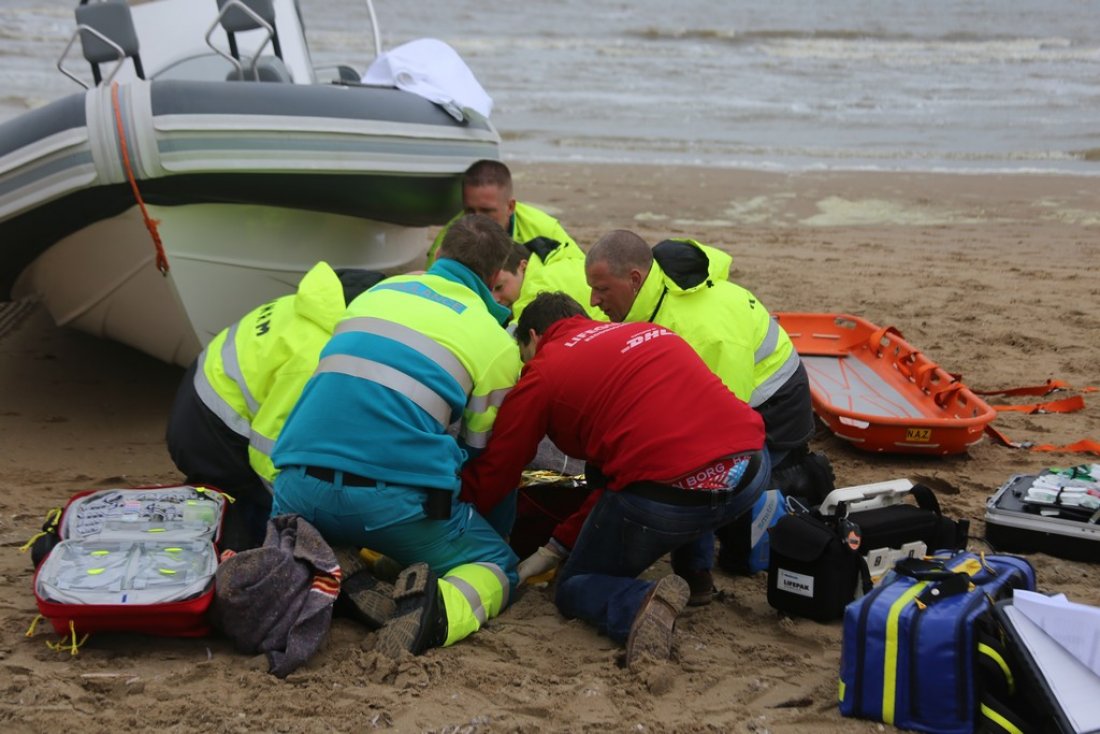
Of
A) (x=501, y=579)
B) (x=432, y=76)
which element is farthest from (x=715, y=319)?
(x=432, y=76)

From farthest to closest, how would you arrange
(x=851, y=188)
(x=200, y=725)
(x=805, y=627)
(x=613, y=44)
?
(x=613, y=44) < (x=851, y=188) < (x=805, y=627) < (x=200, y=725)

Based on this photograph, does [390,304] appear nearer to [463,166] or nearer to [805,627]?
[805,627]

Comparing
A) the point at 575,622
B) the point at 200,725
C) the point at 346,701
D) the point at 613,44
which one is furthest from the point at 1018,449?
the point at 613,44

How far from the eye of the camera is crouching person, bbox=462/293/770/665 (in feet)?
10.9

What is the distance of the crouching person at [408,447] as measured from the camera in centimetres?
331

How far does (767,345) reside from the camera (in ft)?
14.1

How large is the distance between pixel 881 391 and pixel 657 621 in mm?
2946

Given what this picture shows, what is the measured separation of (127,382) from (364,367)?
3.03 m

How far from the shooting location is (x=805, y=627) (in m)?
3.46

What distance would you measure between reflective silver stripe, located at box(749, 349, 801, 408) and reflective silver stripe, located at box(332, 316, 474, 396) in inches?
47.8

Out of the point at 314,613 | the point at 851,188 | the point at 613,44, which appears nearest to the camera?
the point at 314,613

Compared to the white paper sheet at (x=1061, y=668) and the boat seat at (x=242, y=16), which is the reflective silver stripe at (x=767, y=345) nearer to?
the white paper sheet at (x=1061, y=668)

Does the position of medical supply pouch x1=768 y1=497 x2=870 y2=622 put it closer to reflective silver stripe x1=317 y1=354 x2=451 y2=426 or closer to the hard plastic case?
the hard plastic case

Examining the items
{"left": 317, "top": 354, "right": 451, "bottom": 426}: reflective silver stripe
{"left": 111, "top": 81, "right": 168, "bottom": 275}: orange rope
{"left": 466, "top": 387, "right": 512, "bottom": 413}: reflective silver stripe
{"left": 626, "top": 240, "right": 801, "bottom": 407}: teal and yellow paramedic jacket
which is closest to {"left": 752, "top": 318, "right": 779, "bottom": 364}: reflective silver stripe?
{"left": 626, "top": 240, "right": 801, "bottom": 407}: teal and yellow paramedic jacket
